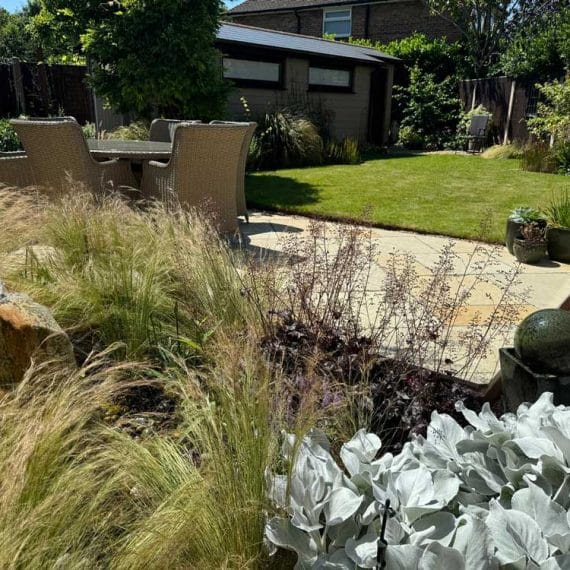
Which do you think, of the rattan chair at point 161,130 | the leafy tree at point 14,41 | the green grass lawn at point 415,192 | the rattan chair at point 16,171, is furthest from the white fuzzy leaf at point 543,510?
the leafy tree at point 14,41

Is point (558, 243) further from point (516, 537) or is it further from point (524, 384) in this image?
point (516, 537)

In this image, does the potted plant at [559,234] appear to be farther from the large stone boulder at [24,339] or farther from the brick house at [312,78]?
the brick house at [312,78]

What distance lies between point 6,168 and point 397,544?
5029mm

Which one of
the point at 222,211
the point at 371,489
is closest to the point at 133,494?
the point at 371,489

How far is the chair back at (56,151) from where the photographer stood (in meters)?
4.72

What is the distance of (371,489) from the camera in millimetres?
1432

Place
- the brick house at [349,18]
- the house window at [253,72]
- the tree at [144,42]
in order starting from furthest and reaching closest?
1. the brick house at [349,18]
2. the house window at [253,72]
3. the tree at [144,42]

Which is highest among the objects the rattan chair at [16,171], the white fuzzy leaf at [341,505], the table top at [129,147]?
the table top at [129,147]

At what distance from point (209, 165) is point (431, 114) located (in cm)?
1292

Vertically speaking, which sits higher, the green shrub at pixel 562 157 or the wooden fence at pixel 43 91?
the wooden fence at pixel 43 91

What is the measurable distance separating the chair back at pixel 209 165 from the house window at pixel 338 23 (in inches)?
787

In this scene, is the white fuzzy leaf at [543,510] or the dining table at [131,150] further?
the dining table at [131,150]

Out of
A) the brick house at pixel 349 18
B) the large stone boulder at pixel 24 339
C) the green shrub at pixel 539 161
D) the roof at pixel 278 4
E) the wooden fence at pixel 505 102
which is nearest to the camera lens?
the large stone boulder at pixel 24 339

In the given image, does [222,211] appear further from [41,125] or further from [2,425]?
[2,425]
